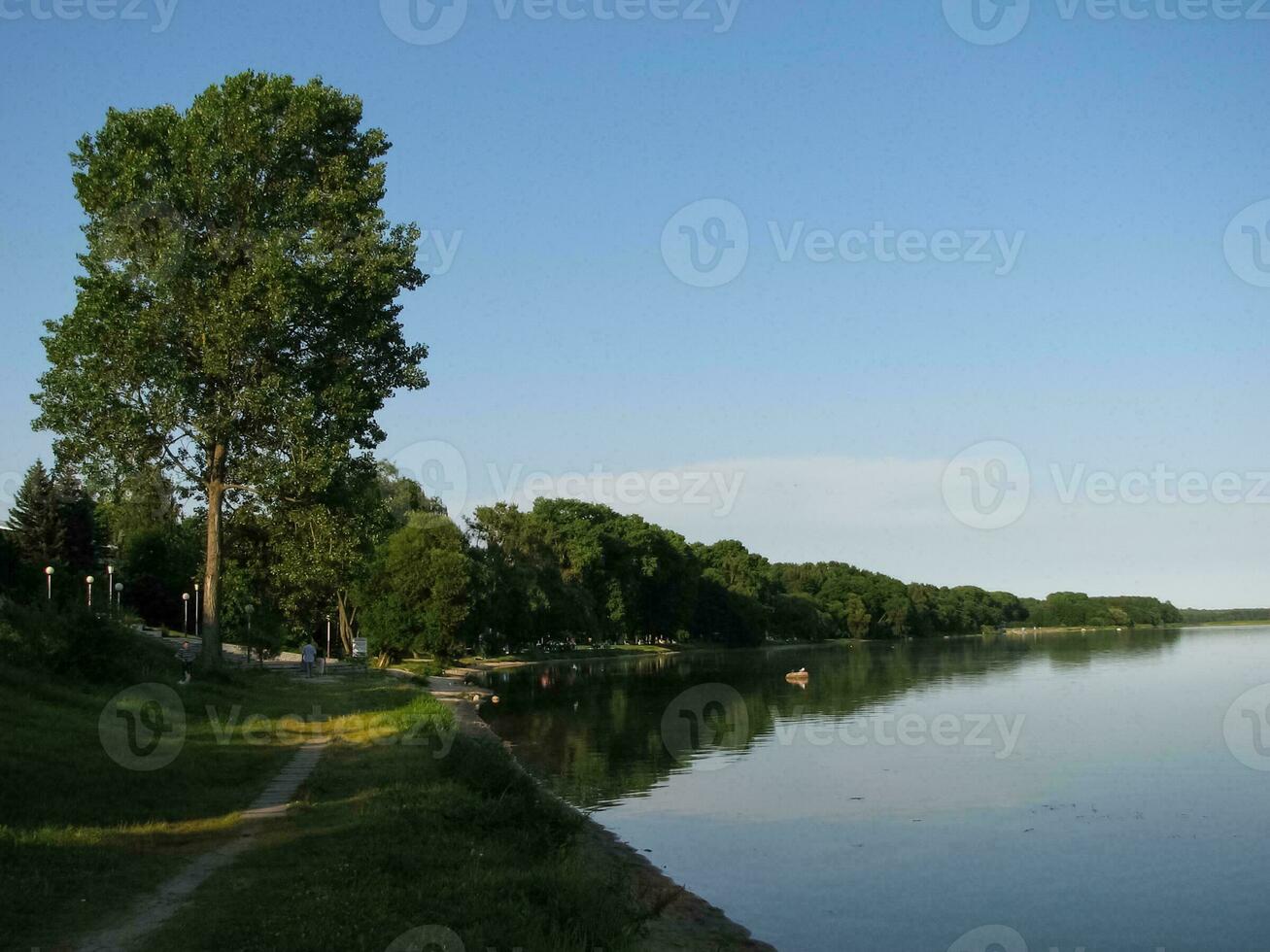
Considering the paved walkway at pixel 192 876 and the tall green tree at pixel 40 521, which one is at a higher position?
the tall green tree at pixel 40 521

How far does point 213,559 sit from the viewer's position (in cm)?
3509

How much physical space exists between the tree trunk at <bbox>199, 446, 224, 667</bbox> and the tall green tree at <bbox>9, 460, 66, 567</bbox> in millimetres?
34854

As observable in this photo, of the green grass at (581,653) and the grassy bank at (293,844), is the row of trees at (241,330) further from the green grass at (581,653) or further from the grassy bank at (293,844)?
the green grass at (581,653)

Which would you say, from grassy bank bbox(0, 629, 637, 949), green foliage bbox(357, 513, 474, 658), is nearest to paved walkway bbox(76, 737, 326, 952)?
grassy bank bbox(0, 629, 637, 949)

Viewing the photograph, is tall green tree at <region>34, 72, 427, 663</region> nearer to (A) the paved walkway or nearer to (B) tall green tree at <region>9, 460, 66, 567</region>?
(A) the paved walkway

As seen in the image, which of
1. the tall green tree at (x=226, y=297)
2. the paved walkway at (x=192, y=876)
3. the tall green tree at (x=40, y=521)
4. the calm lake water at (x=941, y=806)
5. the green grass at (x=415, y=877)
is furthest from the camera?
the tall green tree at (x=40, y=521)

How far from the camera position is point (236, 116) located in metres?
33.9

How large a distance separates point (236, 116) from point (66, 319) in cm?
773

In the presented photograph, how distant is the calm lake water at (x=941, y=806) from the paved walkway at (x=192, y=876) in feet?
24.0

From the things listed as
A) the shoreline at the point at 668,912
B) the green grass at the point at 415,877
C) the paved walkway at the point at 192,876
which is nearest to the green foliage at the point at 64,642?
the paved walkway at the point at 192,876

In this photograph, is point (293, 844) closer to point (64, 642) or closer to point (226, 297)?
point (64, 642)

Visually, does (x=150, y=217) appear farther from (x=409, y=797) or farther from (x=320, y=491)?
(x=409, y=797)

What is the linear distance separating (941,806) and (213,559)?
2219cm

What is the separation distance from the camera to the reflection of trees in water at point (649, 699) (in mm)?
35094
